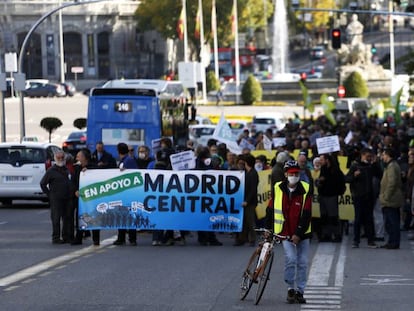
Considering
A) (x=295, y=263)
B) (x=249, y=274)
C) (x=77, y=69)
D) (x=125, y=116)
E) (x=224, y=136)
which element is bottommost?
(x=249, y=274)

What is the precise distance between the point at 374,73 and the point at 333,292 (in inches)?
3018

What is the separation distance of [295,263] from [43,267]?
467 cm

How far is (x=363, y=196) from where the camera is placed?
22359 millimetres

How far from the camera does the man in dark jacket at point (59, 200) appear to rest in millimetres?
21922

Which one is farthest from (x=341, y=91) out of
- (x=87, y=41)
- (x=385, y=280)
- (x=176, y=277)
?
(x=176, y=277)

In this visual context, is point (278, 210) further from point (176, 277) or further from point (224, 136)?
point (224, 136)

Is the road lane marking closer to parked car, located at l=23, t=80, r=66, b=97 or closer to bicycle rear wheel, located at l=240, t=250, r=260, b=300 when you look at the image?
bicycle rear wheel, located at l=240, t=250, r=260, b=300

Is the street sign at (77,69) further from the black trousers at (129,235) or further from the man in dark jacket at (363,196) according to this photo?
the black trousers at (129,235)

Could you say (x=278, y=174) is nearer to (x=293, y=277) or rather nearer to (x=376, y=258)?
(x=376, y=258)

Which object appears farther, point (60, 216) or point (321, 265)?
point (60, 216)

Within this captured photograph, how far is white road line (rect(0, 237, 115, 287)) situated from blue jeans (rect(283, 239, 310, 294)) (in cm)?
352

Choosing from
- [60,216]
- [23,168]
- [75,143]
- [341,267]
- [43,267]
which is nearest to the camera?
[43,267]

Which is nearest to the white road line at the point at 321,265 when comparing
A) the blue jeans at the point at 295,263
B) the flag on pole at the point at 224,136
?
the blue jeans at the point at 295,263

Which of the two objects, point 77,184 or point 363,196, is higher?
point 77,184
